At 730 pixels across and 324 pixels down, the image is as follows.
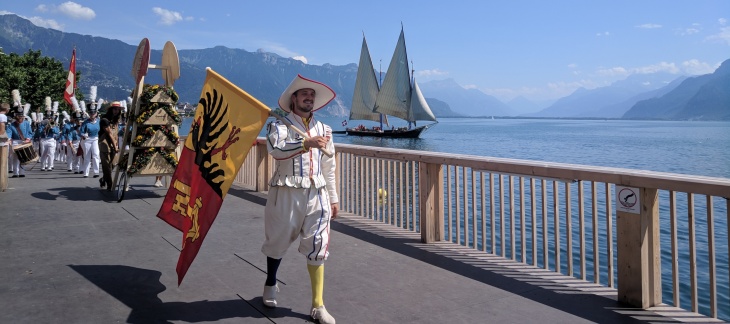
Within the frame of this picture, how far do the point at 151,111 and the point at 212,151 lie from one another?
18.5 feet

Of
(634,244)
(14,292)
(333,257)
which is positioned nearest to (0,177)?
(14,292)

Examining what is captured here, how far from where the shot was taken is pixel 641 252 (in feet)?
11.8

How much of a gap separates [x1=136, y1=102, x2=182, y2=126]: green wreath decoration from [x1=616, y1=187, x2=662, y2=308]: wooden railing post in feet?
23.8

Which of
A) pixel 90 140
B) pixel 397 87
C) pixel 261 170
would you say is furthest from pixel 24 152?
pixel 397 87

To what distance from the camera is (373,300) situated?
3832 mm

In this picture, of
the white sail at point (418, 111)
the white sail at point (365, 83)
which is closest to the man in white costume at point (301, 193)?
the white sail at point (365, 83)

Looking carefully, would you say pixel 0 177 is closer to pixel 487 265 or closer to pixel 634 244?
pixel 487 265

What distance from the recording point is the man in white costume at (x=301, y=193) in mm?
3426

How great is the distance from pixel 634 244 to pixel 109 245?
4863mm

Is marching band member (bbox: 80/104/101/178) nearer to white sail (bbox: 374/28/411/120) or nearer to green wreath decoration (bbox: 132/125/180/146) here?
green wreath decoration (bbox: 132/125/180/146)

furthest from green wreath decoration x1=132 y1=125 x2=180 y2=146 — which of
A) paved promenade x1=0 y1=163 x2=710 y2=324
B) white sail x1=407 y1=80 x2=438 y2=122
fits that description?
white sail x1=407 y1=80 x2=438 y2=122

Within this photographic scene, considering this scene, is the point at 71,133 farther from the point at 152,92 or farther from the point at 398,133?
the point at 398,133

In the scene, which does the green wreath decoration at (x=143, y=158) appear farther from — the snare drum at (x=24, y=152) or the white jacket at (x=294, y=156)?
the white jacket at (x=294, y=156)

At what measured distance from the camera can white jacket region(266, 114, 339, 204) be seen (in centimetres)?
340
